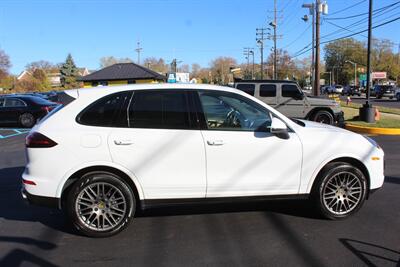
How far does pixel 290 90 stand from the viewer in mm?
15969

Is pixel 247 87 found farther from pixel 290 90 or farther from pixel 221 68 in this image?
pixel 221 68

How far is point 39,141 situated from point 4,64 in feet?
351

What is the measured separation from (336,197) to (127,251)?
8.46ft

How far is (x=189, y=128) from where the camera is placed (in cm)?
500

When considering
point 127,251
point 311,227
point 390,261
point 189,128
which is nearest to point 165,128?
point 189,128

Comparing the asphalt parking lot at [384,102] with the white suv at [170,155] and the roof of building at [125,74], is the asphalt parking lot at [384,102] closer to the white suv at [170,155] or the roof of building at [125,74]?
the roof of building at [125,74]

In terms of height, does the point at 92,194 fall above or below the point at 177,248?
above

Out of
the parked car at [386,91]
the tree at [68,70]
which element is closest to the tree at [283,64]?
the parked car at [386,91]

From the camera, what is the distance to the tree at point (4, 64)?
327 ft

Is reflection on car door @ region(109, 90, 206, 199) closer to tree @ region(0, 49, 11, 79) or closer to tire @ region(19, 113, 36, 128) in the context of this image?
tire @ region(19, 113, 36, 128)

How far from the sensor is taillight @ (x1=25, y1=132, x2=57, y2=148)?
15.7ft

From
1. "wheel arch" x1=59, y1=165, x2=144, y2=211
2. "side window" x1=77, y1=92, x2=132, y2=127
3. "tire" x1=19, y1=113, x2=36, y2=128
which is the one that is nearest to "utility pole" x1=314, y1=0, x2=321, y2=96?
"tire" x1=19, y1=113, x2=36, y2=128

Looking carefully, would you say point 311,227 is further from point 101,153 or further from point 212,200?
point 101,153

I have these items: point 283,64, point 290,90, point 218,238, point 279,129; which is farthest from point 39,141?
point 283,64
